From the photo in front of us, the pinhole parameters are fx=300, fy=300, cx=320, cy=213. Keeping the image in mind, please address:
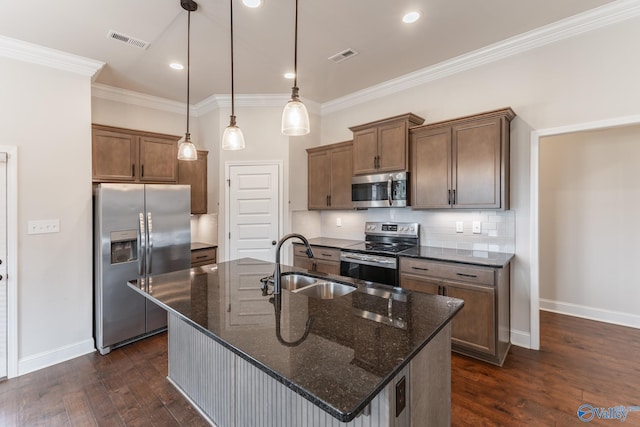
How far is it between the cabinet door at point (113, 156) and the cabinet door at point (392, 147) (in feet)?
9.98

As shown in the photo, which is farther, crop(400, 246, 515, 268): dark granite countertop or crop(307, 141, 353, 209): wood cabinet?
crop(307, 141, 353, 209): wood cabinet

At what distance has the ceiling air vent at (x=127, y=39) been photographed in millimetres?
2801

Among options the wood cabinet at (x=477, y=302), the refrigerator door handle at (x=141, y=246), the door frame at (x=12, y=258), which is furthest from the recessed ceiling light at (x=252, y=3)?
the wood cabinet at (x=477, y=302)

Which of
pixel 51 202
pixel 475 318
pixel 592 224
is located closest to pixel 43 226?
pixel 51 202

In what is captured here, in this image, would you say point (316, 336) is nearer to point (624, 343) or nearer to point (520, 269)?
point (520, 269)

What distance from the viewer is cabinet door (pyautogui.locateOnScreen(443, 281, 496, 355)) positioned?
269 cm

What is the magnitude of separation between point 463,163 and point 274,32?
7.47 feet

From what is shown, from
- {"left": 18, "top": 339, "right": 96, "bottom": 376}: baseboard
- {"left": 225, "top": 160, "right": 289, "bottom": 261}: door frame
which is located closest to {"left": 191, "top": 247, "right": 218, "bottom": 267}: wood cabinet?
{"left": 225, "top": 160, "right": 289, "bottom": 261}: door frame

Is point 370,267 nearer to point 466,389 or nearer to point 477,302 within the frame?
point 477,302

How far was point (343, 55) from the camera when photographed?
3285 mm

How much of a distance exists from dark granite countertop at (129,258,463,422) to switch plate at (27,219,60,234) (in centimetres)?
170

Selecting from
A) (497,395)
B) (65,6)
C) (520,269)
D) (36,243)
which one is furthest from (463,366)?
(65,6)

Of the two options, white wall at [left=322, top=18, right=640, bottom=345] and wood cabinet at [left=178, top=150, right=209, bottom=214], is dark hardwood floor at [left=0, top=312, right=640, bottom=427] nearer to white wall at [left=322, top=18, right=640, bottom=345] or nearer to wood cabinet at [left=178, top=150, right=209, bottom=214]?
white wall at [left=322, top=18, right=640, bottom=345]

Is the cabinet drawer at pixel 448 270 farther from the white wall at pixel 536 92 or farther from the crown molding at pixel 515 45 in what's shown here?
the crown molding at pixel 515 45
